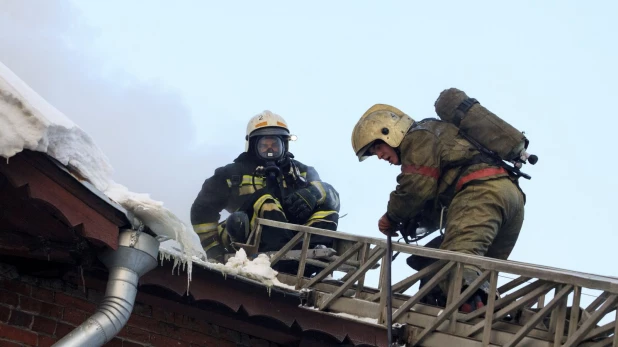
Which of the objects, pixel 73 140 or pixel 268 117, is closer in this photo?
pixel 73 140

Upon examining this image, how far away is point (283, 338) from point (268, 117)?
3295 mm

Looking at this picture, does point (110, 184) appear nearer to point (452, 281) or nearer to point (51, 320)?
point (51, 320)

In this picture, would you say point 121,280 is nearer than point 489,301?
Yes

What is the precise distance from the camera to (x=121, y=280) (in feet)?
16.8

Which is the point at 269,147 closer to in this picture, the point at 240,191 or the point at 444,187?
the point at 240,191

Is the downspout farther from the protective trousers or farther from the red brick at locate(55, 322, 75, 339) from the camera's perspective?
the protective trousers

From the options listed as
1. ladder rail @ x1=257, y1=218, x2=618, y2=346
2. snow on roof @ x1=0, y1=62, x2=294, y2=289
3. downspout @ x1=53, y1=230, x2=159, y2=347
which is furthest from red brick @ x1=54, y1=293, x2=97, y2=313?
ladder rail @ x1=257, y1=218, x2=618, y2=346

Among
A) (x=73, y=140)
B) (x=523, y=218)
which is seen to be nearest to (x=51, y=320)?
(x=73, y=140)

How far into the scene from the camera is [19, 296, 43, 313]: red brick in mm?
5727

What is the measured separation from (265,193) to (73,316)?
123 inches

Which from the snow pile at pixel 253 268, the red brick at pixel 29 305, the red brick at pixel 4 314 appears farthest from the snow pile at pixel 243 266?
the red brick at pixel 4 314

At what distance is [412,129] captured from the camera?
7.61 meters

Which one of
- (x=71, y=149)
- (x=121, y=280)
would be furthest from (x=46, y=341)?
(x=71, y=149)

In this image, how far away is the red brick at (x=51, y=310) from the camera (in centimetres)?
577
